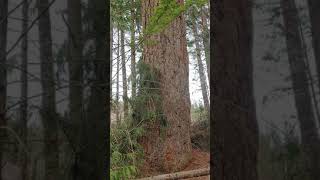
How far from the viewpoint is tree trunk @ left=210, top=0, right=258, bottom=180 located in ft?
5.53

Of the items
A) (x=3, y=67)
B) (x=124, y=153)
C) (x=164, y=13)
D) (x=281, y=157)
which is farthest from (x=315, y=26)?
(x=124, y=153)

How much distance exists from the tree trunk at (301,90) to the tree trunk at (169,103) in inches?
194

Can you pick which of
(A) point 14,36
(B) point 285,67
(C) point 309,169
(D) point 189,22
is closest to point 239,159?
(C) point 309,169

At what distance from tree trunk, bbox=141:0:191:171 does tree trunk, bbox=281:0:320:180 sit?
4.93 m

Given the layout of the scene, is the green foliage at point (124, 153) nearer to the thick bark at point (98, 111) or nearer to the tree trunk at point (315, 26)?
the thick bark at point (98, 111)

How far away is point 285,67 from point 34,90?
1.08 metres

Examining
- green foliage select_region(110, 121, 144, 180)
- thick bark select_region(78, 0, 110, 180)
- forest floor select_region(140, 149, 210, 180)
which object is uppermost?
thick bark select_region(78, 0, 110, 180)

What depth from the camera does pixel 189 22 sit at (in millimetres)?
11336

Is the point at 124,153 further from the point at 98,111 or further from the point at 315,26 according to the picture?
the point at 315,26

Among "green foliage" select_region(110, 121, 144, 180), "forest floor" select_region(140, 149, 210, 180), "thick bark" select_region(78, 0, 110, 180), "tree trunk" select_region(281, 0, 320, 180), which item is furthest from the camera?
"forest floor" select_region(140, 149, 210, 180)

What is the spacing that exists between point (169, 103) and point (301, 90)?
5.07 m

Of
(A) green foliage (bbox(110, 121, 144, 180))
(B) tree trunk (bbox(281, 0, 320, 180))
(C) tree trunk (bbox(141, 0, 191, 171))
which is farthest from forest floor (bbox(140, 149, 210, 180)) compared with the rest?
(B) tree trunk (bbox(281, 0, 320, 180))

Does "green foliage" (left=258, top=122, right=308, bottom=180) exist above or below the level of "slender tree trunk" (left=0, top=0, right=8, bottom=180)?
below

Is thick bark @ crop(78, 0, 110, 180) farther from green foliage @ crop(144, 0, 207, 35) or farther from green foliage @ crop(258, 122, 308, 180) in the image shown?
green foliage @ crop(144, 0, 207, 35)
